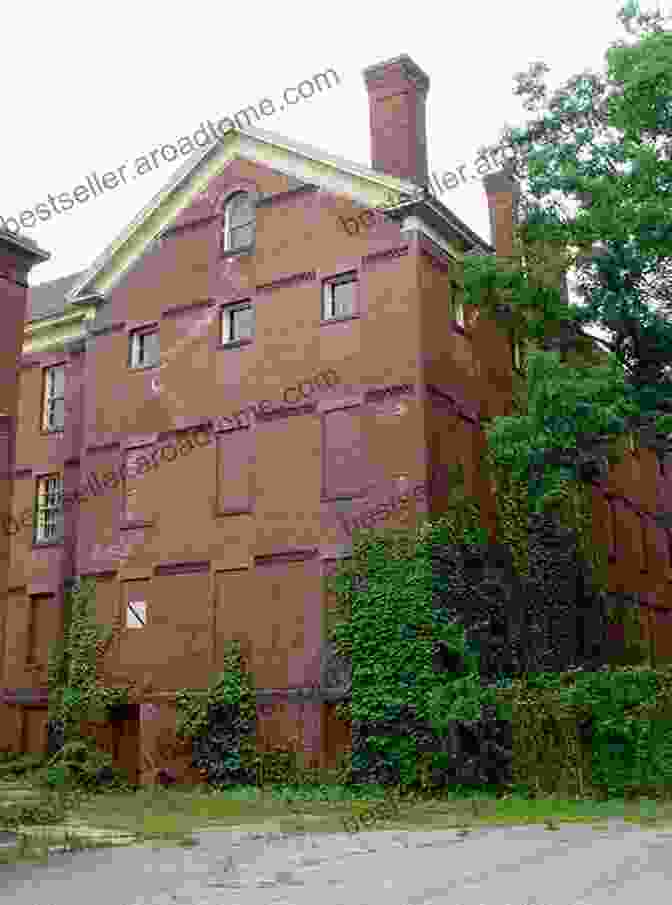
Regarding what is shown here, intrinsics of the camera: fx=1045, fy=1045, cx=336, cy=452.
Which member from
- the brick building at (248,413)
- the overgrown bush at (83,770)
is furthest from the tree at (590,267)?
the overgrown bush at (83,770)

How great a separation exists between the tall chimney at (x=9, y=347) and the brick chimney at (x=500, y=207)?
52.6 ft

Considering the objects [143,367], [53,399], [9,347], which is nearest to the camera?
[9,347]

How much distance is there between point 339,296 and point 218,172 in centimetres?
531

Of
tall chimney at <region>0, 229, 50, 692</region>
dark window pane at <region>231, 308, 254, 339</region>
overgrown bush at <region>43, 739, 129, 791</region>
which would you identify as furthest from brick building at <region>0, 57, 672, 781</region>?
tall chimney at <region>0, 229, 50, 692</region>

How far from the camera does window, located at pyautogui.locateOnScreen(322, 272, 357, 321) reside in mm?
24734

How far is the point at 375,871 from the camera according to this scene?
1089 cm

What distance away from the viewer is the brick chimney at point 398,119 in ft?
83.1

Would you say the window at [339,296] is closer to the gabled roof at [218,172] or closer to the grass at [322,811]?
the gabled roof at [218,172]

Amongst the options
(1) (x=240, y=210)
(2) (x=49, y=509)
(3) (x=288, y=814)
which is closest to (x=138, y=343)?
(1) (x=240, y=210)

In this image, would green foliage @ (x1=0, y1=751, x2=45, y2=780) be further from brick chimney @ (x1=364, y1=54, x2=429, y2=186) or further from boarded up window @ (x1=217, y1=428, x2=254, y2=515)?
brick chimney @ (x1=364, y1=54, x2=429, y2=186)

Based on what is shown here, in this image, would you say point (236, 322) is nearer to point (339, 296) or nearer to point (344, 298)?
point (339, 296)

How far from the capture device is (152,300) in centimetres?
2759

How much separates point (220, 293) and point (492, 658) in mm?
11225

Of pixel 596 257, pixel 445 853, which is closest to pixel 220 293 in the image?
pixel 596 257
